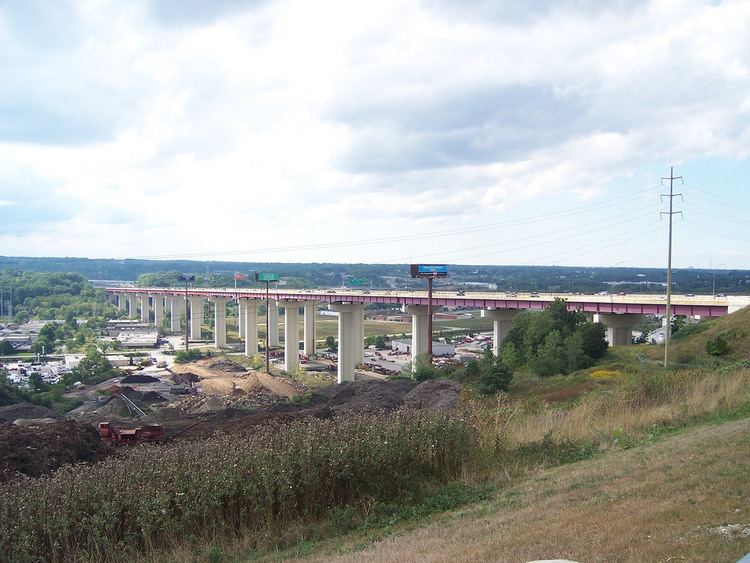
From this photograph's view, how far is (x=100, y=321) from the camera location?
151875 mm

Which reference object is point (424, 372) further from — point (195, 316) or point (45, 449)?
point (195, 316)

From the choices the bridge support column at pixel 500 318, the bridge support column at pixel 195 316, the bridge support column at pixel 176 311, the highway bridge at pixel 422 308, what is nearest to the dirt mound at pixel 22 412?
the highway bridge at pixel 422 308

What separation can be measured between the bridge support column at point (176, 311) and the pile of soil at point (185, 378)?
7705cm

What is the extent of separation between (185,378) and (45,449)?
54.9 metres

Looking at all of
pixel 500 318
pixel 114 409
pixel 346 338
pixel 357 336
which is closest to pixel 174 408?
pixel 114 409

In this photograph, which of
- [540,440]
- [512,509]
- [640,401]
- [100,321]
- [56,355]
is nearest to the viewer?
[512,509]

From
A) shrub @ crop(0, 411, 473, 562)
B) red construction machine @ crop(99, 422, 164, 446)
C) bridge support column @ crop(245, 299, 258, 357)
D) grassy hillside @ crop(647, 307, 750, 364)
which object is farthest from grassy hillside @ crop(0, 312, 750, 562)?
bridge support column @ crop(245, 299, 258, 357)

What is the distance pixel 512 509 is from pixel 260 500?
12.8 feet

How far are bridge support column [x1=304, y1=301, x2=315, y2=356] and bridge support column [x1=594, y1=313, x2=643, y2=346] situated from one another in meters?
47.3

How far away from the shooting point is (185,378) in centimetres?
7231

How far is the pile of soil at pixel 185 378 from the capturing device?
7066 cm

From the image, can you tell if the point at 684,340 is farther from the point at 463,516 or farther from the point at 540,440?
the point at 463,516

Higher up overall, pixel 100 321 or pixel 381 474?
pixel 381 474

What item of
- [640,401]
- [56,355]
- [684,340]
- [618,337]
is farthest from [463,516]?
[56,355]
